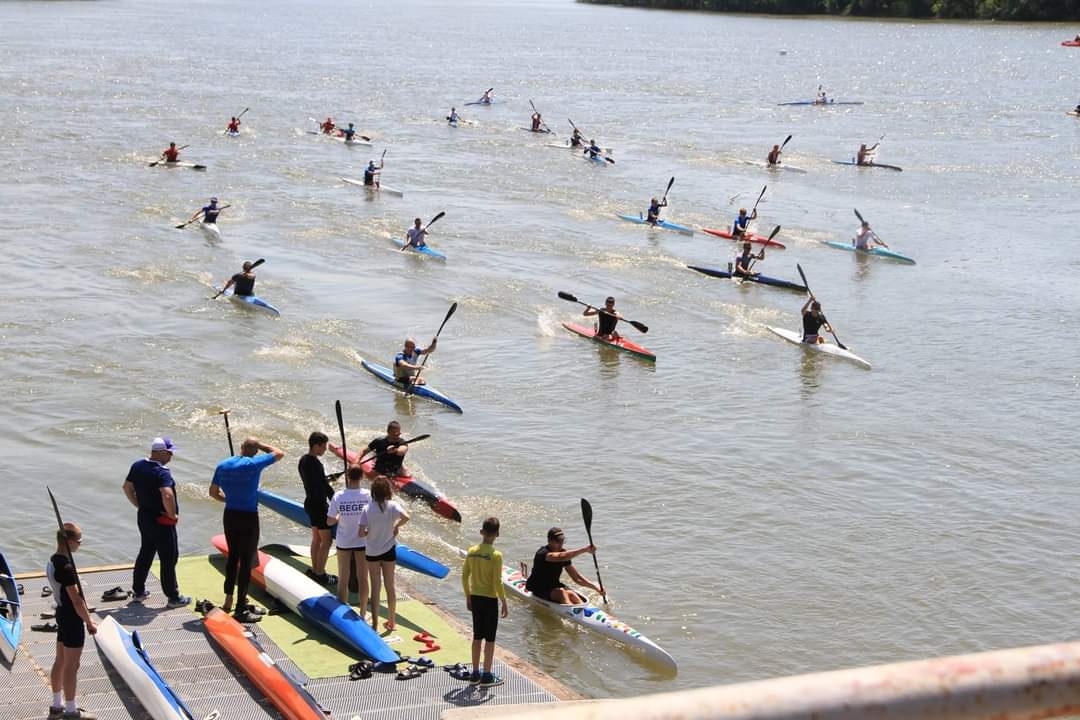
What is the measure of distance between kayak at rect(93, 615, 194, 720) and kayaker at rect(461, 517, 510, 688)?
7.17 ft

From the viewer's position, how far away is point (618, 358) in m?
24.5

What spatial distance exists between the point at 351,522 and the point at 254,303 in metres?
15.8

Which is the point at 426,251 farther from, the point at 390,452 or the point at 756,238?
the point at 390,452

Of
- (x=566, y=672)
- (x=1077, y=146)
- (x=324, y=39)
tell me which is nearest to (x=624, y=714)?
(x=566, y=672)

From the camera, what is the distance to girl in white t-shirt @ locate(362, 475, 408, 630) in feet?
35.2

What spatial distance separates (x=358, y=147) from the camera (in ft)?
159

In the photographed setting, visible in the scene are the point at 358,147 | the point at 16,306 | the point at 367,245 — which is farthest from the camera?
the point at 358,147

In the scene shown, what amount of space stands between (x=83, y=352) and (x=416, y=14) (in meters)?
167

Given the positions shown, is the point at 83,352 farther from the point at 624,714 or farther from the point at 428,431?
the point at 624,714

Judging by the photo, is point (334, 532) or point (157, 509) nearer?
point (157, 509)

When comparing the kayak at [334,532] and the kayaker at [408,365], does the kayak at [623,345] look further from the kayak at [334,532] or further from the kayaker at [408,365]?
the kayak at [334,532]

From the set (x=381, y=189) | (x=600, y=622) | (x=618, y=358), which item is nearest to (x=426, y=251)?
(x=381, y=189)

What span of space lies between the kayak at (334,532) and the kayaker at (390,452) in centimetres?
102

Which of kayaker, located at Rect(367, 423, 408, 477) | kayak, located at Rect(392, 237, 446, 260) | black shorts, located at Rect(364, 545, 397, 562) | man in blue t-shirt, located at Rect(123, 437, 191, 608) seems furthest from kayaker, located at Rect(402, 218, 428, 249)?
black shorts, located at Rect(364, 545, 397, 562)
